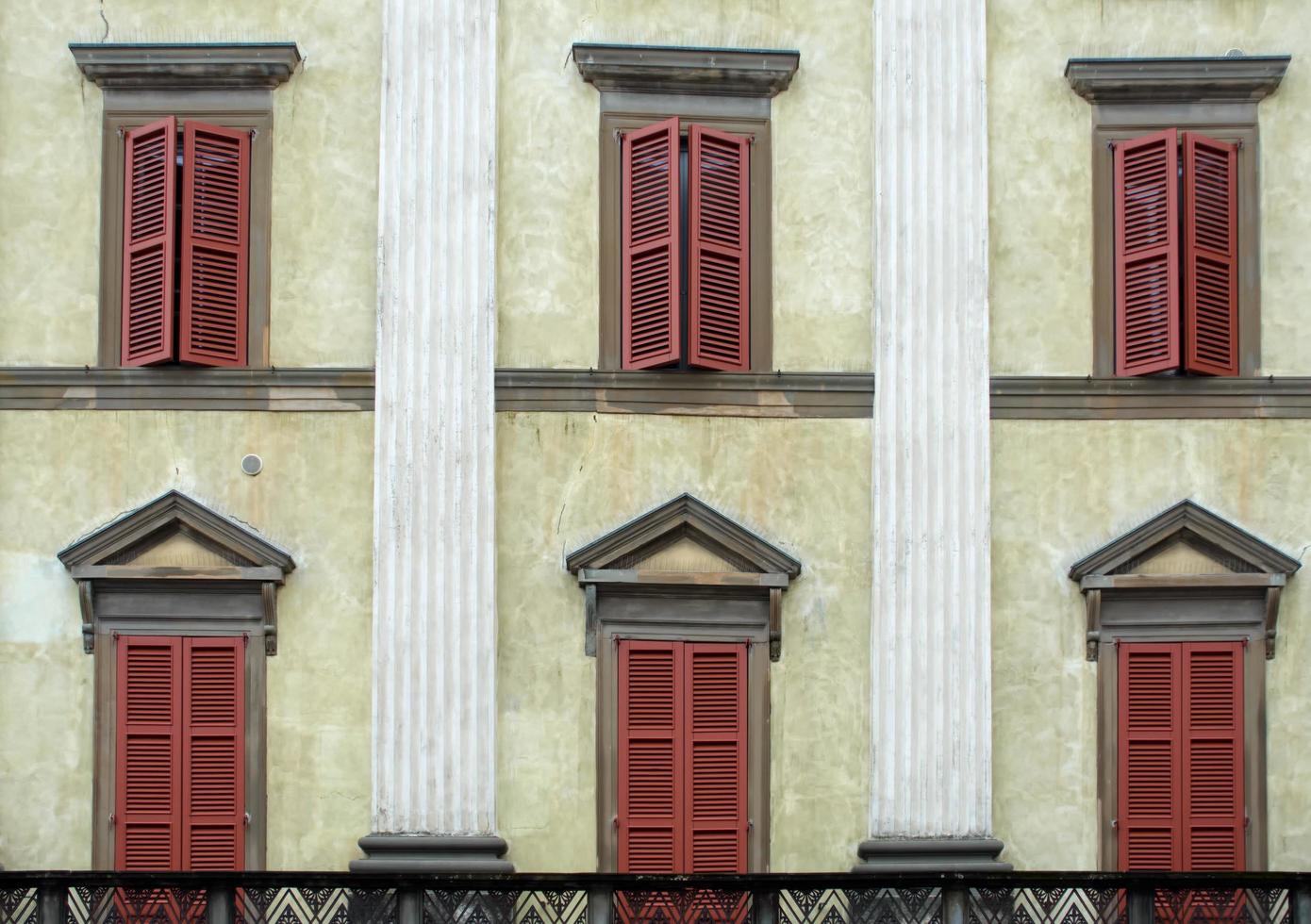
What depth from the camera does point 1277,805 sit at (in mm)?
19500

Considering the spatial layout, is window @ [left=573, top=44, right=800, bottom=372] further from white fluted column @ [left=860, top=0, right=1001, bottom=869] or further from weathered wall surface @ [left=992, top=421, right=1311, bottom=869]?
weathered wall surface @ [left=992, top=421, right=1311, bottom=869]

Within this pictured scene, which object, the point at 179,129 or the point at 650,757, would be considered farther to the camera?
the point at 179,129

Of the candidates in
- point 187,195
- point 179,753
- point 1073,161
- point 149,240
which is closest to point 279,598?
point 179,753

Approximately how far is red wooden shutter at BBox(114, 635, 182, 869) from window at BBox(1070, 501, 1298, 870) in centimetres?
731

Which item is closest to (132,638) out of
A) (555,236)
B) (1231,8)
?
(555,236)

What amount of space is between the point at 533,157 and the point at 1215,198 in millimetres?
5626

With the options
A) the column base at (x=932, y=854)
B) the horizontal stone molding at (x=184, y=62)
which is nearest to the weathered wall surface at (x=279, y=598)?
the horizontal stone molding at (x=184, y=62)

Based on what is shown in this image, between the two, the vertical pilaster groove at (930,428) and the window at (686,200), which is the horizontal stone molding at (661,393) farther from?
the vertical pilaster groove at (930,428)

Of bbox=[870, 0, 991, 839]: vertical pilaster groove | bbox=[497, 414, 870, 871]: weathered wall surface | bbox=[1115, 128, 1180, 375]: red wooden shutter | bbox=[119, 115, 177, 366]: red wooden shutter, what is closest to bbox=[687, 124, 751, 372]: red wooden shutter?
bbox=[497, 414, 870, 871]: weathered wall surface

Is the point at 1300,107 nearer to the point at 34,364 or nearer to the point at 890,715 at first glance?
the point at 890,715

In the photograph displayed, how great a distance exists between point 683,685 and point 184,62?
6.48 m

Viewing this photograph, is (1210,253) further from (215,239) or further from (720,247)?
(215,239)

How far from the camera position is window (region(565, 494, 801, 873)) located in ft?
63.5

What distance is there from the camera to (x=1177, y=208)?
1998 centimetres
